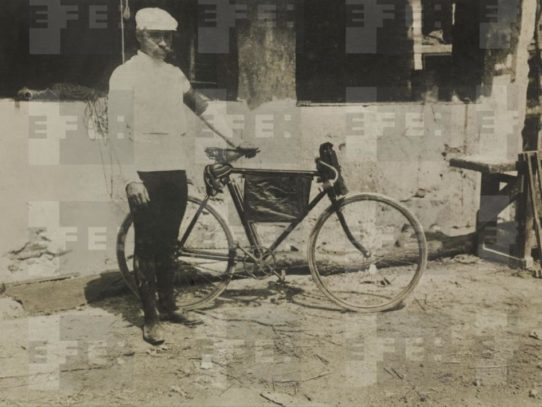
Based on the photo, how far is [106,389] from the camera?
4.83 meters

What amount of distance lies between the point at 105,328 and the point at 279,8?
3.31m

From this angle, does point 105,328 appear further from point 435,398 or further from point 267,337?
point 435,398

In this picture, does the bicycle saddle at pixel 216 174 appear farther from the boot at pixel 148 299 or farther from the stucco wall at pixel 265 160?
the stucco wall at pixel 265 160

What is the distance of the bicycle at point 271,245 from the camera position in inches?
239

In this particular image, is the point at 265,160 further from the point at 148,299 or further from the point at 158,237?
the point at 148,299

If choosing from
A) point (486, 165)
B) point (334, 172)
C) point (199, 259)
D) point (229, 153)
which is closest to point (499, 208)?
point (486, 165)

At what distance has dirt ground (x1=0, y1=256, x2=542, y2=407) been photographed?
15.7ft

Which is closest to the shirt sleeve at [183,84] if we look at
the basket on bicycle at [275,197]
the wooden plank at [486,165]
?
the basket on bicycle at [275,197]

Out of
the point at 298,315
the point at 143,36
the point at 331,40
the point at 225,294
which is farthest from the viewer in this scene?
the point at 331,40

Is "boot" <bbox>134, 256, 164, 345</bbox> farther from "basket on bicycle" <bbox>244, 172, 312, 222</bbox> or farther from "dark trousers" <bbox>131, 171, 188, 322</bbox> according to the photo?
"basket on bicycle" <bbox>244, 172, 312, 222</bbox>

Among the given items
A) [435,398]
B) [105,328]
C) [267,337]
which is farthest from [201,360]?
[435,398]

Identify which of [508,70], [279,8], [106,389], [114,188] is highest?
[279,8]

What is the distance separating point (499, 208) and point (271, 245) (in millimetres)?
2589

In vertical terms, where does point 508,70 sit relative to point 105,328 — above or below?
above
